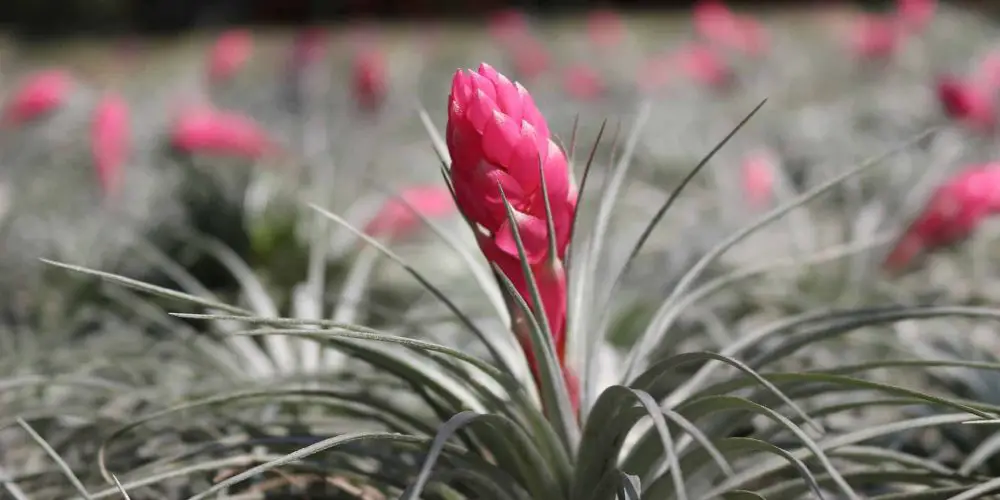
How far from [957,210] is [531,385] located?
1262mm

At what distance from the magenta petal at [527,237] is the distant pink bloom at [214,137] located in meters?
2.15

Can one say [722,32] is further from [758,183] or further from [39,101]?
[39,101]

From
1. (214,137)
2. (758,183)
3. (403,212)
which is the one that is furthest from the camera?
(214,137)

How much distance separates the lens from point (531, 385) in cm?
126

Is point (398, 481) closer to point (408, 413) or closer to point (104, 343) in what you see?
point (408, 413)

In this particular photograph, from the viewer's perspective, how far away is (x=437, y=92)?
20.2 feet

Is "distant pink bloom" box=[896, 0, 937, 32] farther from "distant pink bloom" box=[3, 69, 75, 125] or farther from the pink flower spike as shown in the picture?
the pink flower spike

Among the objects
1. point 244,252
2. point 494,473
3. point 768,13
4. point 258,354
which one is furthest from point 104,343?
point 768,13

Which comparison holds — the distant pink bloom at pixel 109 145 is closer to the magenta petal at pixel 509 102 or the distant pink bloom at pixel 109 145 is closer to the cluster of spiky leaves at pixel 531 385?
the cluster of spiky leaves at pixel 531 385

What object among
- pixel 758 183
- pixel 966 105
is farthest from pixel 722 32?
pixel 758 183

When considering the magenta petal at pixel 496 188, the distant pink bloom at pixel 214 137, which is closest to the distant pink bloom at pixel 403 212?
the distant pink bloom at pixel 214 137

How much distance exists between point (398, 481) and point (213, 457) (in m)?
0.31

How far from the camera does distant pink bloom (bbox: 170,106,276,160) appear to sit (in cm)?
293

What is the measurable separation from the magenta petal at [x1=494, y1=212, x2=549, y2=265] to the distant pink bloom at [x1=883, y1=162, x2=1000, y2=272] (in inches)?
53.9
